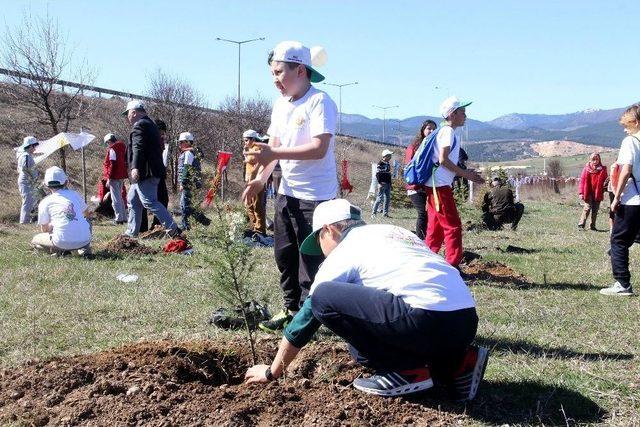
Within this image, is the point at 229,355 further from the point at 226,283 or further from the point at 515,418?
the point at 515,418

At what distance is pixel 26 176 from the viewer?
1370 cm

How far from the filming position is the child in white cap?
13320 mm

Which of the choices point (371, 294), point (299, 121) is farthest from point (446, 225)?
point (371, 294)

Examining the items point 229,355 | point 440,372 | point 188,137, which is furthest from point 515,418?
point 188,137

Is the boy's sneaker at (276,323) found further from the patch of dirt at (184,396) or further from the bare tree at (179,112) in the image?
the bare tree at (179,112)

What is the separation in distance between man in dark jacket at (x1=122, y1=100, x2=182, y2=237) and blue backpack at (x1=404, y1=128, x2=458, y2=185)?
4.06 m

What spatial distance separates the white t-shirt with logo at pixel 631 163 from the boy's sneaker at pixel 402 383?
398 cm

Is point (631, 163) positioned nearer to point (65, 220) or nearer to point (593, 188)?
point (65, 220)

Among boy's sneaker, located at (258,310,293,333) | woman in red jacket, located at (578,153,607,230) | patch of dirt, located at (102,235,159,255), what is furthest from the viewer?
woman in red jacket, located at (578,153,607,230)

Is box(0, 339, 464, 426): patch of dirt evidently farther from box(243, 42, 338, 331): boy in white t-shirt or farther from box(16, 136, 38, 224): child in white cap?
box(16, 136, 38, 224): child in white cap

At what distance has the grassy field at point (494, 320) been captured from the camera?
11.7 ft

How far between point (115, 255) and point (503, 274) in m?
4.88

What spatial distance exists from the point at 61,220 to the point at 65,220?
0.16 feet

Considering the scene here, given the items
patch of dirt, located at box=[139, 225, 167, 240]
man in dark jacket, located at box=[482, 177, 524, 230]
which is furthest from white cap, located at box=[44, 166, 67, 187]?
man in dark jacket, located at box=[482, 177, 524, 230]
